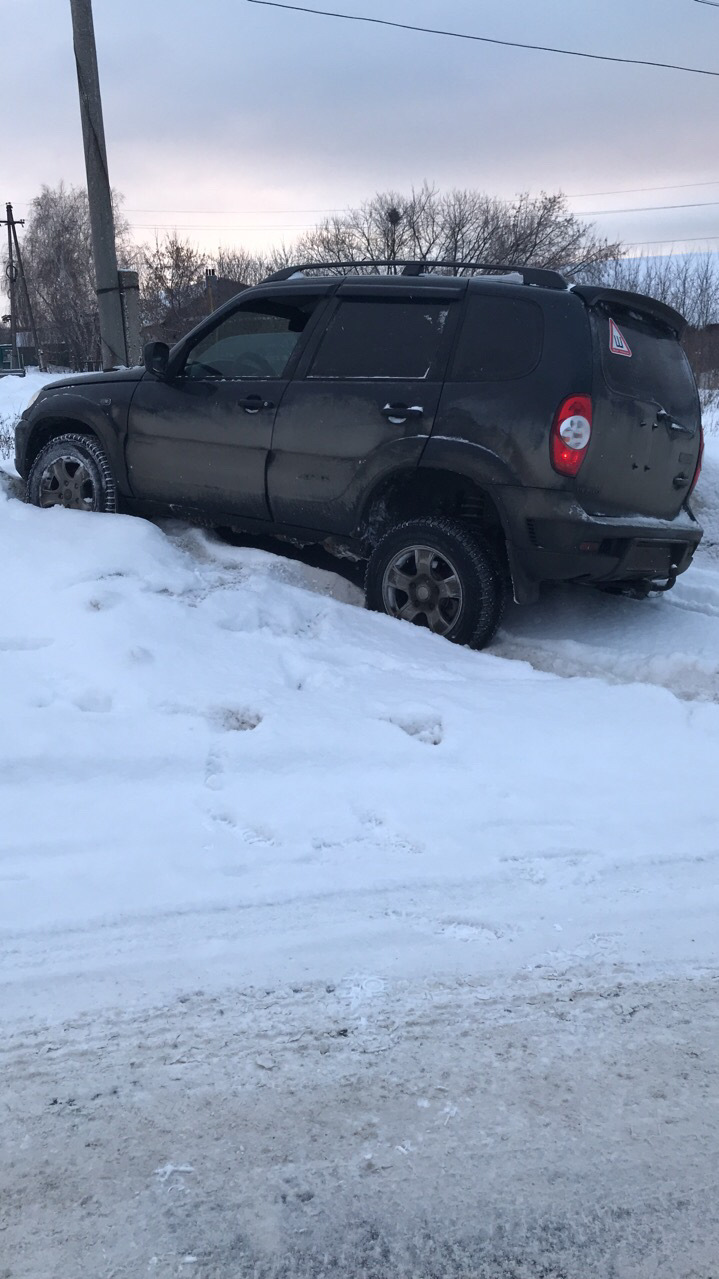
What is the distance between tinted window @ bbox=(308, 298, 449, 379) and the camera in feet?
17.0

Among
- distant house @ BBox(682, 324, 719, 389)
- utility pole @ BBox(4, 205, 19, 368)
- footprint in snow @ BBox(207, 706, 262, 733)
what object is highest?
utility pole @ BBox(4, 205, 19, 368)

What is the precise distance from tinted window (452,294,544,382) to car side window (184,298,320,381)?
1114 mm

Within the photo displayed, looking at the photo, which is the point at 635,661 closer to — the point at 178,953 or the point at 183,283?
the point at 178,953

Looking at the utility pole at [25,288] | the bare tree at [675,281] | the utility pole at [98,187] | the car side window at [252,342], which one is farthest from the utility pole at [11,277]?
the car side window at [252,342]

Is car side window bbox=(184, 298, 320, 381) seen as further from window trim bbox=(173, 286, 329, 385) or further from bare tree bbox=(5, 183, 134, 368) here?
bare tree bbox=(5, 183, 134, 368)

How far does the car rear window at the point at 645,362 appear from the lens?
4.77 m

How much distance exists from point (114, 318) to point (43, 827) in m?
7.43

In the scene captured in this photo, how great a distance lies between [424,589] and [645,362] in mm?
1669

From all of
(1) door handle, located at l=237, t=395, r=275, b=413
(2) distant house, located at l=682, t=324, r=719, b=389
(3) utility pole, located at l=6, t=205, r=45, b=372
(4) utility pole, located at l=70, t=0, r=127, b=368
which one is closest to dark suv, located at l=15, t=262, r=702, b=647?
(1) door handle, located at l=237, t=395, r=275, b=413

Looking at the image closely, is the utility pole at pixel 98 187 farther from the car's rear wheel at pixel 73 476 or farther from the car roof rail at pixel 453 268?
the car roof rail at pixel 453 268

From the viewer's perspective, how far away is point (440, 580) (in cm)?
509

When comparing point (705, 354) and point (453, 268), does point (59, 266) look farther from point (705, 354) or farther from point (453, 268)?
point (453, 268)

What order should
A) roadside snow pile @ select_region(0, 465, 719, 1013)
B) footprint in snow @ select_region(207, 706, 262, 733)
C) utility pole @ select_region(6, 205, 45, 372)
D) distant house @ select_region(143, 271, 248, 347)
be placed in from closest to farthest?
roadside snow pile @ select_region(0, 465, 719, 1013) < footprint in snow @ select_region(207, 706, 262, 733) < distant house @ select_region(143, 271, 248, 347) < utility pole @ select_region(6, 205, 45, 372)

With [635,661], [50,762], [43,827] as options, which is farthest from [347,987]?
[635,661]
